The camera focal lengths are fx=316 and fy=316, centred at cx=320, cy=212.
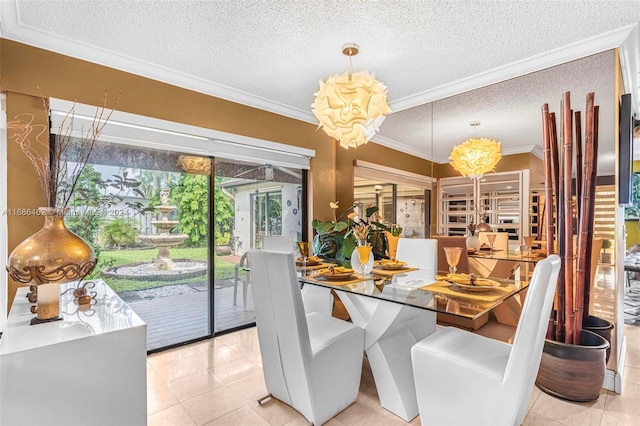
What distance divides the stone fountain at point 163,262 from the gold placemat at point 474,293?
7.37ft

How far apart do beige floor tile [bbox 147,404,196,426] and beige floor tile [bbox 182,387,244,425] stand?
0.03m

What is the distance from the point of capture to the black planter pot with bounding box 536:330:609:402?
6.48ft

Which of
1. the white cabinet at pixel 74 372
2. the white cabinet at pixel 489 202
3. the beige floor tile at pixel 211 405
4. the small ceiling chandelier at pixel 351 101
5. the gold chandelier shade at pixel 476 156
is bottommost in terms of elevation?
the beige floor tile at pixel 211 405

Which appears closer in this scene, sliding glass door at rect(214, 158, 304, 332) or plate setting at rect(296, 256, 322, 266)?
plate setting at rect(296, 256, 322, 266)

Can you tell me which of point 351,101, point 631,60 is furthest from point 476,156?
point 351,101

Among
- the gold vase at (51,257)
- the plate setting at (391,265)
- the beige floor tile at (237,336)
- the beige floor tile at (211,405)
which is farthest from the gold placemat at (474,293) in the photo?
the beige floor tile at (237,336)

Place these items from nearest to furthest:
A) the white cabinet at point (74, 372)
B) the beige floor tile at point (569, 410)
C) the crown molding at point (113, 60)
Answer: the white cabinet at point (74, 372)
the beige floor tile at point (569, 410)
the crown molding at point (113, 60)

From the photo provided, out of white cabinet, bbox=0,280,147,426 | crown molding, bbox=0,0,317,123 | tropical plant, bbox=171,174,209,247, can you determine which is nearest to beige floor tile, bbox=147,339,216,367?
tropical plant, bbox=171,174,209,247

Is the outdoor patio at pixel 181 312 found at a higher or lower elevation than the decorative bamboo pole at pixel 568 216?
lower

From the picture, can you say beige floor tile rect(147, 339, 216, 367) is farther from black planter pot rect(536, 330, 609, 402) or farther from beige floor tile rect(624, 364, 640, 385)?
beige floor tile rect(624, 364, 640, 385)

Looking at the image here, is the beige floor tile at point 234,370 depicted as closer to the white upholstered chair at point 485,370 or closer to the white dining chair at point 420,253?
the white upholstered chair at point 485,370

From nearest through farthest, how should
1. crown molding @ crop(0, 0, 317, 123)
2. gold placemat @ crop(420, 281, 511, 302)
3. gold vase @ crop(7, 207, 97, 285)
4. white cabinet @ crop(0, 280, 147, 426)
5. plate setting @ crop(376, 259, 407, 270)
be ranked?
white cabinet @ crop(0, 280, 147, 426)
gold vase @ crop(7, 207, 97, 285)
gold placemat @ crop(420, 281, 511, 302)
crown molding @ crop(0, 0, 317, 123)
plate setting @ crop(376, 259, 407, 270)

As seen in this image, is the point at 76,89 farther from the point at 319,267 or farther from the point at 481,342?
the point at 481,342

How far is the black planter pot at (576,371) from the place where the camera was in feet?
6.48
